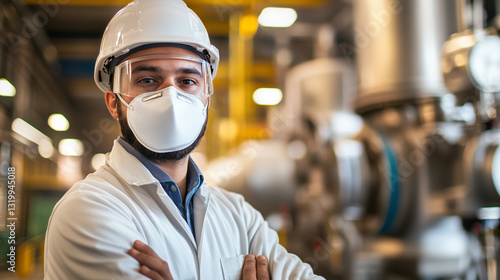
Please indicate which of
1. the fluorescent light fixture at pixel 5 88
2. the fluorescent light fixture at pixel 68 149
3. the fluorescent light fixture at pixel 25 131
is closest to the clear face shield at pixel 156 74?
the fluorescent light fixture at pixel 5 88

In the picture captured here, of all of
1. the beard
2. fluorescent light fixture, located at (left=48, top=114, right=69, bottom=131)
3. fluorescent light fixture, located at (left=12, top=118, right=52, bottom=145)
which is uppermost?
fluorescent light fixture, located at (left=48, top=114, right=69, bottom=131)

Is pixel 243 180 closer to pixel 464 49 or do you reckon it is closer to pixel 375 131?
pixel 375 131

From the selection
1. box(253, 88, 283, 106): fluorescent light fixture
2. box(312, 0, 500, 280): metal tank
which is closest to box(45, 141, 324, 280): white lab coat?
box(312, 0, 500, 280): metal tank

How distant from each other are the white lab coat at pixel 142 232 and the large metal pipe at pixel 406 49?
1.59 m

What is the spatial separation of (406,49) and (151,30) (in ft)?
6.04

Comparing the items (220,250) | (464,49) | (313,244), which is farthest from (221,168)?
(220,250)

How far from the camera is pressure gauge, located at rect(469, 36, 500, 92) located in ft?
7.68

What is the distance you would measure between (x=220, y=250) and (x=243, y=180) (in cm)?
271

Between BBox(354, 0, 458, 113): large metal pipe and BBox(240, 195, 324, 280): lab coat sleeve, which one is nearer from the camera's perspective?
BBox(240, 195, 324, 280): lab coat sleeve

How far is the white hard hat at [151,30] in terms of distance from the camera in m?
1.38

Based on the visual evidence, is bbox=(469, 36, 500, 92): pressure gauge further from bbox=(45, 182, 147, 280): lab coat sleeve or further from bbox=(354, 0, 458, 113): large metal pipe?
bbox=(45, 182, 147, 280): lab coat sleeve

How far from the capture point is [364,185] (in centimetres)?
294

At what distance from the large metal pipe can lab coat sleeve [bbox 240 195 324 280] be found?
159cm

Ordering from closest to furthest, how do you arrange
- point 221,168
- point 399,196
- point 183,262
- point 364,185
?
point 183,262 → point 399,196 → point 364,185 → point 221,168
